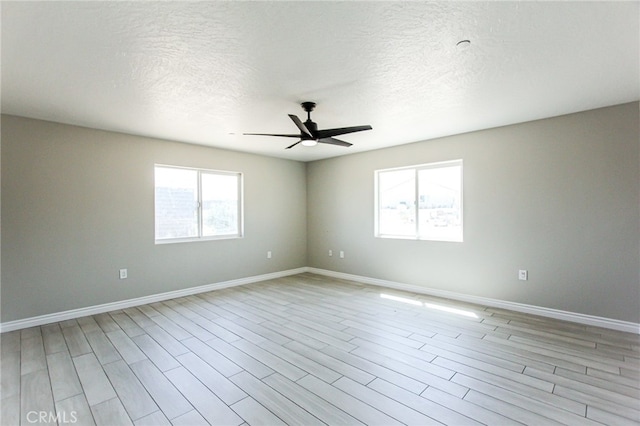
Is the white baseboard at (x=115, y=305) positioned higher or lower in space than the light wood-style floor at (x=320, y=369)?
higher

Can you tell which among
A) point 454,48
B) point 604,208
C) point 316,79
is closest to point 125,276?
point 316,79

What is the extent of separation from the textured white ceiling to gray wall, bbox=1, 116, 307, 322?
45 centimetres

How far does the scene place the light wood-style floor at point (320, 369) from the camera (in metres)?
1.88

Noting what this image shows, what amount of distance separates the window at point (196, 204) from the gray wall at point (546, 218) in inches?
114

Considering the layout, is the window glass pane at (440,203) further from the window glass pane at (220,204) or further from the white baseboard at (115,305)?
the window glass pane at (220,204)

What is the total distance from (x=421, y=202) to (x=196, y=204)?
12.1 ft

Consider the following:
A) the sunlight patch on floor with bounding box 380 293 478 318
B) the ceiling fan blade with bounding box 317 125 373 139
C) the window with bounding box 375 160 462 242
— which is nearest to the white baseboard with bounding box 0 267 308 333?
the sunlight patch on floor with bounding box 380 293 478 318

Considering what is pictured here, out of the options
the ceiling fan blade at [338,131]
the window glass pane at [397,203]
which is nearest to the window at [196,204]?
the window glass pane at [397,203]

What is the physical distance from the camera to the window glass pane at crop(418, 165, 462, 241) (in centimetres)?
439

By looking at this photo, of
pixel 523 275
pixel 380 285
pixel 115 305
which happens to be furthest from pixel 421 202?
pixel 115 305

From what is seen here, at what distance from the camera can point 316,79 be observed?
2477mm

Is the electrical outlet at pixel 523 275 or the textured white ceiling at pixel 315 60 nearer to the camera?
the textured white ceiling at pixel 315 60

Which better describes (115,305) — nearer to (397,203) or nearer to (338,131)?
(338,131)

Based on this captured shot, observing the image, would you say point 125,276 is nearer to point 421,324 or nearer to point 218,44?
point 218,44
